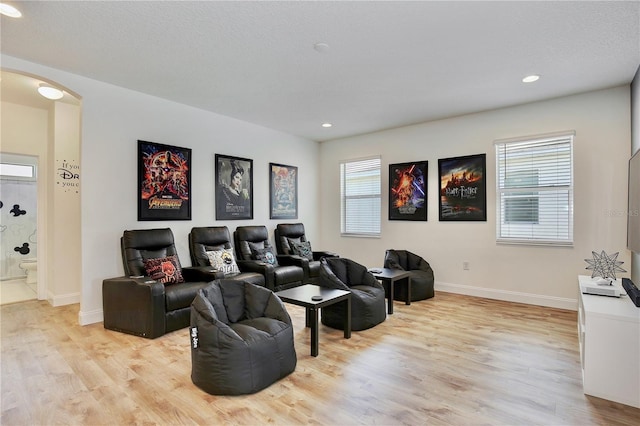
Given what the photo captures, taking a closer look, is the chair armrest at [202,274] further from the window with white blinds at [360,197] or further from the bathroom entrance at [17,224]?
the bathroom entrance at [17,224]

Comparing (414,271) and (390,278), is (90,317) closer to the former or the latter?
(390,278)

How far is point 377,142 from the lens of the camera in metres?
6.11

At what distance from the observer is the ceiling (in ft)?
8.07

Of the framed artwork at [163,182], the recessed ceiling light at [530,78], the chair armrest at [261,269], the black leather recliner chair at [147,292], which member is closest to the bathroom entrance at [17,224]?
the framed artwork at [163,182]

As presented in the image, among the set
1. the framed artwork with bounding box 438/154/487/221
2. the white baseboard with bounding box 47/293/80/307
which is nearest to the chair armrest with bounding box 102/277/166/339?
the white baseboard with bounding box 47/293/80/307

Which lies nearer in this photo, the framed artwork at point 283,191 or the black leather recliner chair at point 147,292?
the black leather recliner chair at point 147,292

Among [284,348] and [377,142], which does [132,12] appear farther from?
[377,142]

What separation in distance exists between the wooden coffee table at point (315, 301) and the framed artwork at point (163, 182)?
2115 millimetres

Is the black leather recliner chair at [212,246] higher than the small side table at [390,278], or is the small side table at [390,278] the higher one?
the black leather recliner chair at [212,246]

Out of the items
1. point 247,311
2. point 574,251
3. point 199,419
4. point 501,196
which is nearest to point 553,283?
point 574,251

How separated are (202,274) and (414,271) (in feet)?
9.71

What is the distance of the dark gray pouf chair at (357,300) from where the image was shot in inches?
138

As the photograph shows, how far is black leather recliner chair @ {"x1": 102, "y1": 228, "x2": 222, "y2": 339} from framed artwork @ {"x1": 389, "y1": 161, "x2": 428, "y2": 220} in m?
3.26

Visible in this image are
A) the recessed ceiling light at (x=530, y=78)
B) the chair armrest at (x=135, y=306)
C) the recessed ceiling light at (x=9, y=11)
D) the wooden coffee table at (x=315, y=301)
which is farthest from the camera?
the recessed ceiling light at (x=530, y=78)
